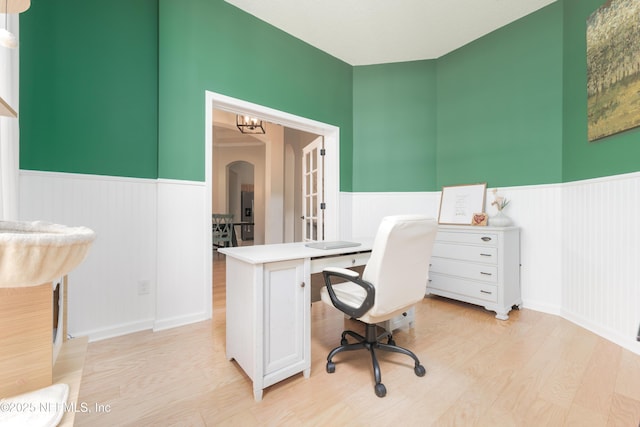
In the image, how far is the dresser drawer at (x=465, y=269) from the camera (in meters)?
2.58

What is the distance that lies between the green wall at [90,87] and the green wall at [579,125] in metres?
3.75

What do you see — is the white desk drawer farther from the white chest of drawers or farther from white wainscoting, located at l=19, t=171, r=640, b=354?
the white chest of drawers

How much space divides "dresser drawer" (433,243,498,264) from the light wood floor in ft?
2.28

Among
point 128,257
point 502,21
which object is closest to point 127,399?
point 128,257

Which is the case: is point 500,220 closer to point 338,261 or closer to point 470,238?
point 470,238

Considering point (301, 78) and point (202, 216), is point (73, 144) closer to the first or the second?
point (202, 216)

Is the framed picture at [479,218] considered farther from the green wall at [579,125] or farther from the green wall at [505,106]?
the green wall at [579,125]

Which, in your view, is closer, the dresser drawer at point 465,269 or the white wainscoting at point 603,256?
the white wainscoting at point 603,256

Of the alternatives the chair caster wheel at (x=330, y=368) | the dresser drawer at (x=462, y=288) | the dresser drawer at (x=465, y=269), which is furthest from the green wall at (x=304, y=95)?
the chair caster wheel at (x=330, y=368)

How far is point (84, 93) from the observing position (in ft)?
6.52

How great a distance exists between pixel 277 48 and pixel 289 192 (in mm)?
3318

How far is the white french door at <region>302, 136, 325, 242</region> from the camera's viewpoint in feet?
12.2

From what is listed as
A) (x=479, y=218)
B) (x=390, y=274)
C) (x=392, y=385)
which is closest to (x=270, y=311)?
(x=390, y=274)

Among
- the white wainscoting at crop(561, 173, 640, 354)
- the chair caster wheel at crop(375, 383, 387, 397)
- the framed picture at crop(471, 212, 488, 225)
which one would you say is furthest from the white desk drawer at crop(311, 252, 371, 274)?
the white wainscoting at crop(561, 173, 640, 354)
